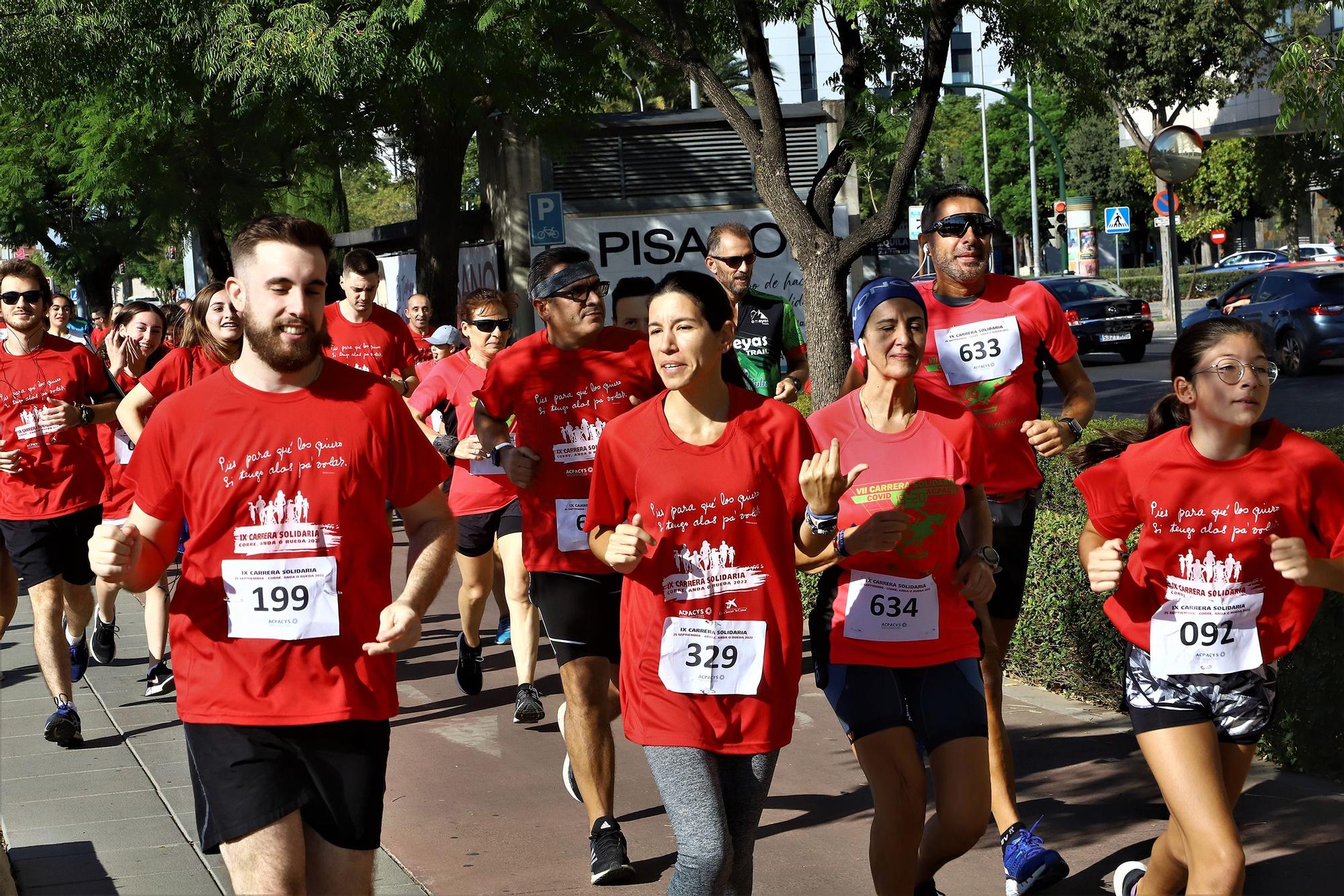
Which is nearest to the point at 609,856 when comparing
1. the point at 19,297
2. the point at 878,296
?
the point at 878,296

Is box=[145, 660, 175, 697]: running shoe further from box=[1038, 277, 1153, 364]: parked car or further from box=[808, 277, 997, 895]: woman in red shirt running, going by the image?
box=[1038, 277, 1153, 364]: parked car

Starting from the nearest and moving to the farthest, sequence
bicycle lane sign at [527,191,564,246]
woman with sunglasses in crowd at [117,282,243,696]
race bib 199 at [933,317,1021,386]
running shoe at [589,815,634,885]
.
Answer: running shoe at [589,815,634,885] < race bib 199 at [933,317,1021,386] < woman with sunglasses in crowd at [117,282,243,696] < bicycle lane sign at [527,191,564,246]

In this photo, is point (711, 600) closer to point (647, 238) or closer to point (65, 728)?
point (65, 728)

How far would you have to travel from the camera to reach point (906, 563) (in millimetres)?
4320

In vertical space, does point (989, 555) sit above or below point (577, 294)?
below

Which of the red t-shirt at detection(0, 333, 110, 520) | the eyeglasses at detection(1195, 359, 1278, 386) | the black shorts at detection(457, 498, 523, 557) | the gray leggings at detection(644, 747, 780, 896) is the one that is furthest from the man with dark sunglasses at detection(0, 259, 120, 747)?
the eyeglasses at detection(1195, 359, 1278, 386)

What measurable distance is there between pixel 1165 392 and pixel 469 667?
16727 millimetres

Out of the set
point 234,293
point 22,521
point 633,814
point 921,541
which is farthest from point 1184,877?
point 22,521

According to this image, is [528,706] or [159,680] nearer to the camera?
[528,706]

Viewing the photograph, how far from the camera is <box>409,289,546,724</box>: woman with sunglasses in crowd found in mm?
7605

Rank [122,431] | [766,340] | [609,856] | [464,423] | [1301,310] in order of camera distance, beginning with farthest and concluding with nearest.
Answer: [1301,310]
[122,431]
[464,423]
[766,340]
[609,856]

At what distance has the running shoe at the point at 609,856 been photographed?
5.12 m

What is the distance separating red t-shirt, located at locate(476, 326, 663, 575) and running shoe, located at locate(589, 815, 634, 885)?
892 mm

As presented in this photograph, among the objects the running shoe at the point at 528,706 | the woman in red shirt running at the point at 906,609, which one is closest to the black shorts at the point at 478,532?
the running shoe at the point at 528,706
